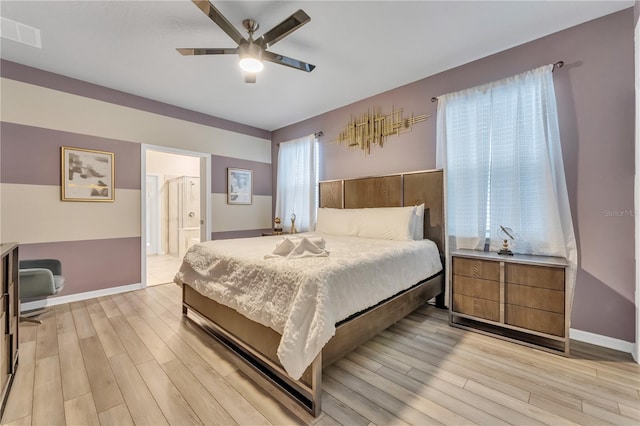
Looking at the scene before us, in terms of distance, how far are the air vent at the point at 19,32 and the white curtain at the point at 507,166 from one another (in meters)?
4.03

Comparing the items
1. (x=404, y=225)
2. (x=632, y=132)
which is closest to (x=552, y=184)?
(x=632, y=132)

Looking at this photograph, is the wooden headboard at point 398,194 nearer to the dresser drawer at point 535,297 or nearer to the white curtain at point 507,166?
the white curtain at point 507,166

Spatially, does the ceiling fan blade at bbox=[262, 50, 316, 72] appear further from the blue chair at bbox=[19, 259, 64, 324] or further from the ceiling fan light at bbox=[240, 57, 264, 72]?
the blue chair at bbox=[19, 259, 64, 324]

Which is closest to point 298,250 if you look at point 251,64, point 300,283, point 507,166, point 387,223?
point 300,283

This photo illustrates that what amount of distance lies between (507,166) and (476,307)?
139cm

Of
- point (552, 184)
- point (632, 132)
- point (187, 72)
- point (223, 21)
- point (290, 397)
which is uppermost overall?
point (187, 72)

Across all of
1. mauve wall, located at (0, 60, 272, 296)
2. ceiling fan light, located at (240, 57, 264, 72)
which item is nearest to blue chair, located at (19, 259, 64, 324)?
mauve wall, located at (0, 60, 272, 296)

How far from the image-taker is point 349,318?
187 centimetres

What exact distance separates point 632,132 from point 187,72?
4208 millimetres

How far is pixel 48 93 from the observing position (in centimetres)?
313

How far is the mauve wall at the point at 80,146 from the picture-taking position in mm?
2953

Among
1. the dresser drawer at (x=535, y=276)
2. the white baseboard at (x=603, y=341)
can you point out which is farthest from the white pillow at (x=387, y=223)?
Answer: the white baseboard at (x=603, y=341)

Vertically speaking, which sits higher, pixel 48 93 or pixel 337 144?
pixel 48 93

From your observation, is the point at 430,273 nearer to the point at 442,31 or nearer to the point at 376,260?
the point at 376,260
